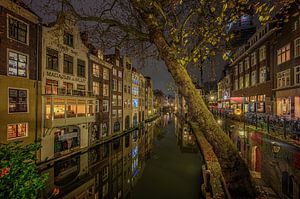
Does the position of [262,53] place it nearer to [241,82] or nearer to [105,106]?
[241,82]

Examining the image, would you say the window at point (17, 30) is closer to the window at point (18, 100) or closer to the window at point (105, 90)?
the window at point (18, 100)

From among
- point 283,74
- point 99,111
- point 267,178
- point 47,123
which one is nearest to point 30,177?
point 267,178

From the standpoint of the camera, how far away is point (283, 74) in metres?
22.1

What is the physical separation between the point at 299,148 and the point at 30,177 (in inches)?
515

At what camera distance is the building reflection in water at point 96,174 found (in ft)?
46.1

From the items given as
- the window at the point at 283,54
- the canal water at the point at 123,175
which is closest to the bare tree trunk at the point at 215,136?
the canal water at the point at 123,175

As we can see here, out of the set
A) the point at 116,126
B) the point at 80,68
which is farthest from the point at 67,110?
the point at 116,126

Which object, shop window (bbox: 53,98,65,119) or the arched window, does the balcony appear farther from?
the arched window

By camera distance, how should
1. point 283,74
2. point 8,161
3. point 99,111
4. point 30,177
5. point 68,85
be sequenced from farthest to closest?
point 99,111 < point 283,74 < point 68,85 < point 30,177 < point 8,161

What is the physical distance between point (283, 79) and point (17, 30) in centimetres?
2891

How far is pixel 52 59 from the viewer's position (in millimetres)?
18234

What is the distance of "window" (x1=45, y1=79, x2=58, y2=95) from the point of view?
694 inches

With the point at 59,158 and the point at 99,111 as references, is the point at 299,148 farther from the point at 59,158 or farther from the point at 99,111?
the point at 99,111

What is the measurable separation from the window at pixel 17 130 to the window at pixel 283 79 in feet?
91.5
